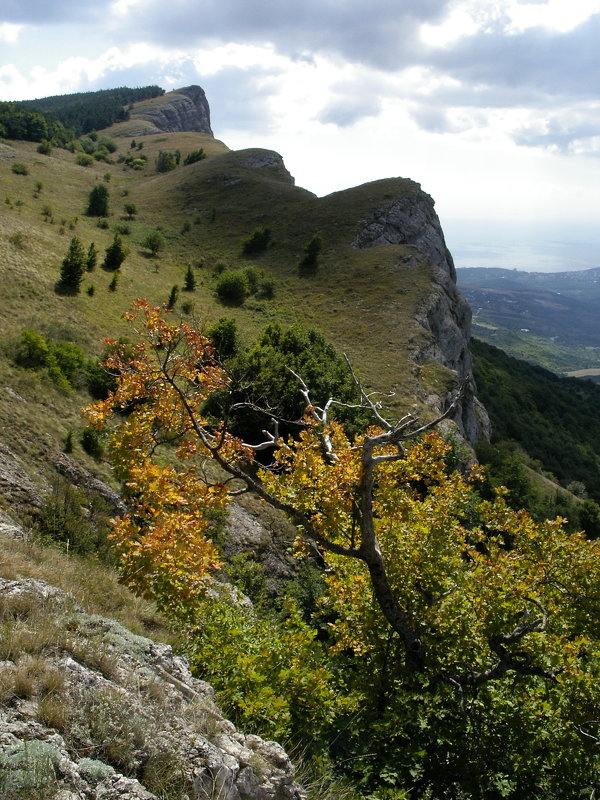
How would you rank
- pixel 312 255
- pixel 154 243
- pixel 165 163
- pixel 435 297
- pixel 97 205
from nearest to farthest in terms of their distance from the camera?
pixel 435 297 → pixel 154 243 → pixel 312 255 → pixel 97 205 → pixel 165 163

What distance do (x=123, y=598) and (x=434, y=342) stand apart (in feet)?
172

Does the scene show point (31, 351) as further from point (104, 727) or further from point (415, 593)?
point (104, 727)

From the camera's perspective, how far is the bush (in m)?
60.3

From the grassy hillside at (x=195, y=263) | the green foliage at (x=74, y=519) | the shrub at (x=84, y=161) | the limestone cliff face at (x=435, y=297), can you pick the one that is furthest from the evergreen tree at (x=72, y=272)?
the shrub at (x=84, y=161)

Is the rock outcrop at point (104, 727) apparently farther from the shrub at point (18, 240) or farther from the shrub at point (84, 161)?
the shrub at point (84, 161)

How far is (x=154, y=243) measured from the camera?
68.8 metres

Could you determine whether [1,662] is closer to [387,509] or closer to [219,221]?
[387,509]

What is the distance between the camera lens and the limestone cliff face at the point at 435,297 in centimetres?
5688

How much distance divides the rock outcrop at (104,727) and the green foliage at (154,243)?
2710 inches

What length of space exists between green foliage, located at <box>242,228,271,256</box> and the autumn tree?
6963cm

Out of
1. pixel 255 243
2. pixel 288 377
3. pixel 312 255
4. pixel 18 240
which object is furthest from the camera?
pixel 255 243

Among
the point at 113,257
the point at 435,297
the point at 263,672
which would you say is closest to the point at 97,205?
the point at 113,257

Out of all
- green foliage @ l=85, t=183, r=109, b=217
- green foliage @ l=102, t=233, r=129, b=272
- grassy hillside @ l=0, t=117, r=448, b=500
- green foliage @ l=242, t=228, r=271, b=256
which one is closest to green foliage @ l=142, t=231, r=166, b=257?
grassy hillside @ l=0, t=117, r=448, b=500

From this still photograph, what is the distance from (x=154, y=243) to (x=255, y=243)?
16.5m
